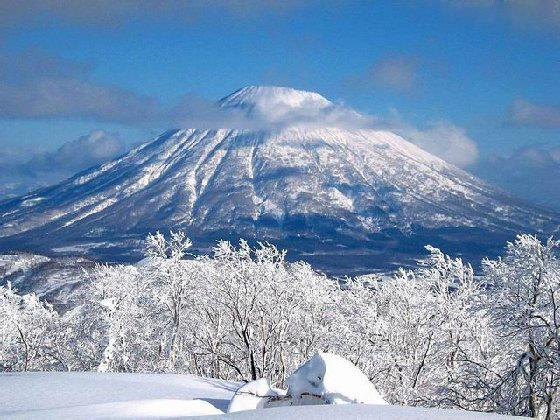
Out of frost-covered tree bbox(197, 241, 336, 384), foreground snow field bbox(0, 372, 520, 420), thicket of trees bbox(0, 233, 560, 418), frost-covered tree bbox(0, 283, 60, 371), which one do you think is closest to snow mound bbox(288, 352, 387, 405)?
foreground snow field bbox(0, 372, 520, 420)

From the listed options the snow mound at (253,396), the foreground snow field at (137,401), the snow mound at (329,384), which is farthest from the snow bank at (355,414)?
the snow mound at (253,396)

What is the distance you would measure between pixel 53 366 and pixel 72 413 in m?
37.0

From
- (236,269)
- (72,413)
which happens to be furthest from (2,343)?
(72,413)

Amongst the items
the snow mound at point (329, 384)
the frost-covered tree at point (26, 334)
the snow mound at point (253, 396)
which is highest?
the snow mound at point (329, 384)

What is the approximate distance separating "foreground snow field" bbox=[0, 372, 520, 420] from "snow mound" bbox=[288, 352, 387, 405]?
2041 millimetres

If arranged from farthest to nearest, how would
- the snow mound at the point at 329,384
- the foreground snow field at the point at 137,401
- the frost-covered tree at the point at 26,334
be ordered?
1. the frost-covered tree at the point at 26,334
2. the snow mound at the point at 329,384
3. the foreground snow field at the point at 137,401

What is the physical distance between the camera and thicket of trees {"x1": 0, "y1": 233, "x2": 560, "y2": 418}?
1820 centimetres

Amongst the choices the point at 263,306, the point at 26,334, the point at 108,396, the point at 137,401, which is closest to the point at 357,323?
the point at 263,306

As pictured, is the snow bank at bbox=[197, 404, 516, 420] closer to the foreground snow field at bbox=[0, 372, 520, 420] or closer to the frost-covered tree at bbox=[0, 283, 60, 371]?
the foreground snow field at bbox=[0, 372, 520, 420]

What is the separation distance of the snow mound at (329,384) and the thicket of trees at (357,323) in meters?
6.70

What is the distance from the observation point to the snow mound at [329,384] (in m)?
12.8

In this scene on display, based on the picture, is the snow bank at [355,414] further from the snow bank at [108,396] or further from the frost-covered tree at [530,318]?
the frost-covered tree at [530,318]

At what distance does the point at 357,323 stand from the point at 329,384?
15195 millimetres

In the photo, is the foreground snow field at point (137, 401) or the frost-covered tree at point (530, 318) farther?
the frost-covered tree at point (530, 318)
